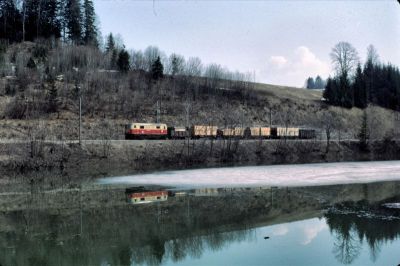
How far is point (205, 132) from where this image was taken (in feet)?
188

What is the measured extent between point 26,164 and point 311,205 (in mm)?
27388

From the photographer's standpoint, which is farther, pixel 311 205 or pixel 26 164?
pixel 26 164

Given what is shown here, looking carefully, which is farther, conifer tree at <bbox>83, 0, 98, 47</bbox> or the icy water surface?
conifer tree at <bbox>83, 0, 98, 47</bbox>

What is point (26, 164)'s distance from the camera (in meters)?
38.3

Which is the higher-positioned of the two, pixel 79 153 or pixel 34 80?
pixel 34 80

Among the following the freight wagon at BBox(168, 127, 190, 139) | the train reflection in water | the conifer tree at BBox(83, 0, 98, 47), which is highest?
the conifer tree at BBox(83, 0, 98, 47)

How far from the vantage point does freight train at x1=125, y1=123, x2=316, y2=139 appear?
2053 inches

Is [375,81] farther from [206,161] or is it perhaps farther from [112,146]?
[112,146]

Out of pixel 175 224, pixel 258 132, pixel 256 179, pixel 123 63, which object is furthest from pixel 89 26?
pixel 175 224

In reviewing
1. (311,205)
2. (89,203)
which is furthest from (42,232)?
(311,205)

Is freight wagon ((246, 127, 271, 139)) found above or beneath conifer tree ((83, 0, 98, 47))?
beneath

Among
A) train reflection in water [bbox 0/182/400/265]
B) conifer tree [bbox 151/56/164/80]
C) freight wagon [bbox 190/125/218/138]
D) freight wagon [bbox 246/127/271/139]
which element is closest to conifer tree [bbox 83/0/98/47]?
conifer tree [bbox 151/56/164/80]

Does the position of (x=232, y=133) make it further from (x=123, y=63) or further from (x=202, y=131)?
(x=123, y=63)

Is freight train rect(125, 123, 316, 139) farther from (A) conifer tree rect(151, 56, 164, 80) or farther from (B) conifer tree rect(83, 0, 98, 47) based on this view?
(B) conifer tree rect(83, 0, 98, 47)
